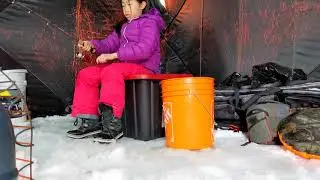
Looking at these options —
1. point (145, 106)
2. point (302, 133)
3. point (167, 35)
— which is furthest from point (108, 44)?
point (302, 133)

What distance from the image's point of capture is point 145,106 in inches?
95.8

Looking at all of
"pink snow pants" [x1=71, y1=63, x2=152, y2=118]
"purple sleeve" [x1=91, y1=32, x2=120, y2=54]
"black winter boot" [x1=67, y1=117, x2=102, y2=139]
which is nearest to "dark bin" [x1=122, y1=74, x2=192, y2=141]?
"pink snow pants" [x1=71, y1=63, x2=152, y2=118]

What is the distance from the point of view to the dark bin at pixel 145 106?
95.3 inches

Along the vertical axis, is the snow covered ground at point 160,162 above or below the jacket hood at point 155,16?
below

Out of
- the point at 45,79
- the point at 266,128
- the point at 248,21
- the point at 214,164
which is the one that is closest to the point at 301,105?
the point at 266,128

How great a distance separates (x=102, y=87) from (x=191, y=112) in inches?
23.2

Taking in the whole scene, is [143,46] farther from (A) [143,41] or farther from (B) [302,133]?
(B) [302,133]

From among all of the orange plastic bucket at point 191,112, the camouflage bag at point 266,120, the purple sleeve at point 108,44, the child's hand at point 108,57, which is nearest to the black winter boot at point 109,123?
the child's hand at point 108,57

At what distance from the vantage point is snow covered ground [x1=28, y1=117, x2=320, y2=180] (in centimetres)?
154

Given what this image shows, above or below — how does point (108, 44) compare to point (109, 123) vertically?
above

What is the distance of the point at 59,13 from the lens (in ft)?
11.9

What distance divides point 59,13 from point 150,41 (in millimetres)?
1461

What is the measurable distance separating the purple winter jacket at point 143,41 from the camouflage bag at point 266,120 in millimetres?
759

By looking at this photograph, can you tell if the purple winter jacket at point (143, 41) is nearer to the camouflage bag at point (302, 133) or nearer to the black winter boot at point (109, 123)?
the black winter boot at point (109, 123)
